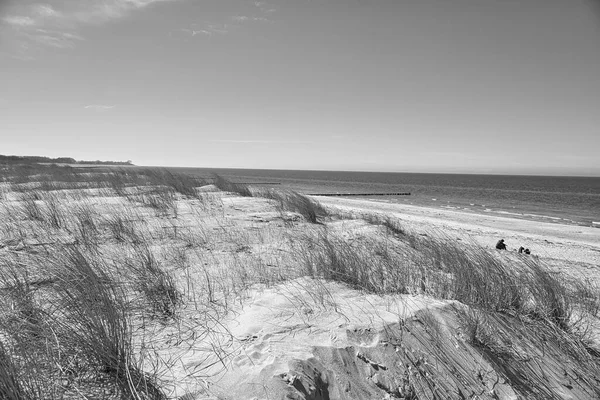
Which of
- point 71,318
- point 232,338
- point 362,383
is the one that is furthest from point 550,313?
point 71,318

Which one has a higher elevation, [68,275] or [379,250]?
[68,275]

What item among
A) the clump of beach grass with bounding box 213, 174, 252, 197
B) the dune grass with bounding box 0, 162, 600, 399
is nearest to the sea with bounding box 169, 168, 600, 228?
the clump of beach grass with bounding box 213, 174, 252, 197

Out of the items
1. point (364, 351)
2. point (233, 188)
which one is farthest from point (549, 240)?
point (233, 188)

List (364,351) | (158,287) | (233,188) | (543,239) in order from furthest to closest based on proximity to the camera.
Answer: (233,188)
(543,239)
(158,287)
(364,351)

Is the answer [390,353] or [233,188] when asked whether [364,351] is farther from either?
[233,188]

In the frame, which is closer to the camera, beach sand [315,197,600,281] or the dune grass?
the dune grass

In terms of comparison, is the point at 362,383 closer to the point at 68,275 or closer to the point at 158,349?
the point at 158,349

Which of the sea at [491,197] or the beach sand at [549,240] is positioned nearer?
the beach sand at [549,240]

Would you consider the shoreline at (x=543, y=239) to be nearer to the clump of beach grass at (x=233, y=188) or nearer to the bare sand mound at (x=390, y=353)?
the bare sand mound at (x=390, y=353)

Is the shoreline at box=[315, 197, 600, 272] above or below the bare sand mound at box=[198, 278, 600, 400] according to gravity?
below

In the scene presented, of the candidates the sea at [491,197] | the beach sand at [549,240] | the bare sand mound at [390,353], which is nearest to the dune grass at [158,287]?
the bare sand mound at [390,353]

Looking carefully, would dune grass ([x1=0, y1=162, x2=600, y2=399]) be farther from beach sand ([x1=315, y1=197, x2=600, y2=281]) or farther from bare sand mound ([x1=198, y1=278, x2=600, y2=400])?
beach sand ([x1=315, y1=197, x2=600, y2=281])
